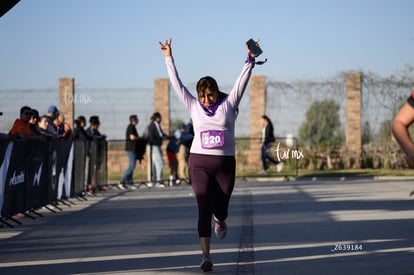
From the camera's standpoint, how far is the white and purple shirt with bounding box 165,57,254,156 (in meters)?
9.02

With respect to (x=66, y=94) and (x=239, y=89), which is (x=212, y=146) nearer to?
(x=239, y=89)

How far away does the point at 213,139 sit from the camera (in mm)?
9000

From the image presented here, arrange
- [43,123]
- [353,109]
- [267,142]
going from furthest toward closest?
[353,109]
[267,142]
[43,123]

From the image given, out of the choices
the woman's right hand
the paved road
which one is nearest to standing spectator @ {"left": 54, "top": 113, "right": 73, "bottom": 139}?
the paved road

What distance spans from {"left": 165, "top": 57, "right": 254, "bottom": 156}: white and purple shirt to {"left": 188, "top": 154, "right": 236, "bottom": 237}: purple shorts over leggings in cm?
8

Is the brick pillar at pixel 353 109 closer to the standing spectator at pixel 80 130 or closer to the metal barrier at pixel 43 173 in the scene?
the standing spectator at pixel 80 130

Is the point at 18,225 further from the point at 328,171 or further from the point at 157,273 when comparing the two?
the point at 328,171

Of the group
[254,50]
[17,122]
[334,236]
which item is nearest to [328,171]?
[17,122]

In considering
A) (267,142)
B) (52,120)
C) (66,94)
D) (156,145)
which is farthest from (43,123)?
(66,94)

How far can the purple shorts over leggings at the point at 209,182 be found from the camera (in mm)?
8964

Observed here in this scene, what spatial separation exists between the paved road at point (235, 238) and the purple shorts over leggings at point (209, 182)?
1.69 feet

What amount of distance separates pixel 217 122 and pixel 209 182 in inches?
22.8

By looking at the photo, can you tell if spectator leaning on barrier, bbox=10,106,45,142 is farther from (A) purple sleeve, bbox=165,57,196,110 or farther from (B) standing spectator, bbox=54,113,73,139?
(A) purple sleeve, bbox=165,57,196,110

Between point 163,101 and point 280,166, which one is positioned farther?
point 163,101
